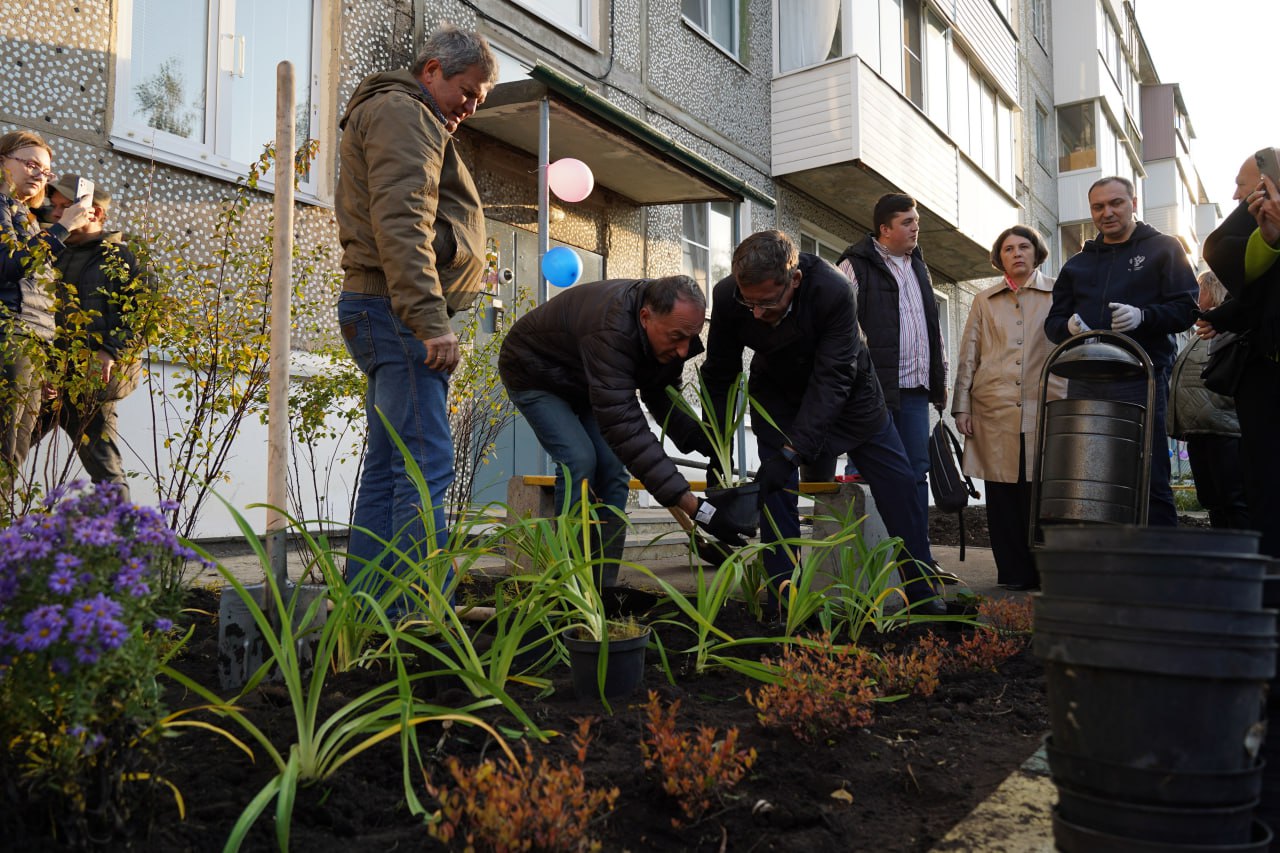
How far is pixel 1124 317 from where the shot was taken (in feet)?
12.8

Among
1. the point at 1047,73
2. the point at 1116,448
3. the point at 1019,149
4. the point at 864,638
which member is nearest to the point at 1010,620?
the point at 864,638

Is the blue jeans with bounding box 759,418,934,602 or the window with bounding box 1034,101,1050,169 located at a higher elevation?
the window with bounding box 1034,101,1050,169

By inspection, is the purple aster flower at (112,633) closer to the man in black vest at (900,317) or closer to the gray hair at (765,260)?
the gray hair at (765,260)

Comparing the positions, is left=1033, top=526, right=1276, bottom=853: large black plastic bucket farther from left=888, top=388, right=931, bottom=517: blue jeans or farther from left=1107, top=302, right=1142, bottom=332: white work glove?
left=888, top=388, right=931, bottom=517: blue jeans

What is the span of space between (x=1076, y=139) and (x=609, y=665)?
22837 mm

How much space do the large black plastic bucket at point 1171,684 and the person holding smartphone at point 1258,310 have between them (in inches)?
77.1

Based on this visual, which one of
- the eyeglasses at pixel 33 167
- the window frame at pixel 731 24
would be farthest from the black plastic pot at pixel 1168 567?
the window frame at pixel 731 24

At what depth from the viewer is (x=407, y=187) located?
274 centimetres

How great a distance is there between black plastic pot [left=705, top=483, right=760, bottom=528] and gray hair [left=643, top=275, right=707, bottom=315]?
635 mm


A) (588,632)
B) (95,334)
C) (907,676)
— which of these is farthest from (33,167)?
(907,676)

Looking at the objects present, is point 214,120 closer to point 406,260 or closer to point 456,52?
point 456,52

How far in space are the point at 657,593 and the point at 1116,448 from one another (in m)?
1.99

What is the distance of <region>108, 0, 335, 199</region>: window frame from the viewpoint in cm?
473

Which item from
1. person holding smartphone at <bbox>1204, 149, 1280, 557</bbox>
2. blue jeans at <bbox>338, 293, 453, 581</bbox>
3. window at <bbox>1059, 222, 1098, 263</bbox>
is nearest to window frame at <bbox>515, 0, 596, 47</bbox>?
blue jeans at <bbox>338, 293, 453, 581</bbox>
